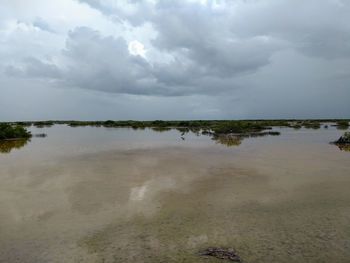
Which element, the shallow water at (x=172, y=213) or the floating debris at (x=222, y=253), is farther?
the shallow water at (x=172, y=213)

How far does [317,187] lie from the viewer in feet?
35.5

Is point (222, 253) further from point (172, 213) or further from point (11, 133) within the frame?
point (11, 133)

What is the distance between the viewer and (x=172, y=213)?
8.18 m

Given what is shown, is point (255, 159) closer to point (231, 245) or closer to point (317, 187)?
point (317, 187)

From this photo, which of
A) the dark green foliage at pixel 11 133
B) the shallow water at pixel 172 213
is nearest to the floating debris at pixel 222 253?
the shallow water at pixel 172 213

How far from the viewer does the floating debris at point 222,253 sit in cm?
560

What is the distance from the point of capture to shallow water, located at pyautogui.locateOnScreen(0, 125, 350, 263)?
602 centimetres

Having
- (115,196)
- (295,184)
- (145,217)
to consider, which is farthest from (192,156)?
(145,217)

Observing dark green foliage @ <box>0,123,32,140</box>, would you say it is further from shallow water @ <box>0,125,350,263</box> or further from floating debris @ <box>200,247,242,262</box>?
floating debris @ <box>200,247,242,262</box>

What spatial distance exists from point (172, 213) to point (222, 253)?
2580mm

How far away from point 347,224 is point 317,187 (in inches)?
144

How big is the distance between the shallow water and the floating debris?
0.15m

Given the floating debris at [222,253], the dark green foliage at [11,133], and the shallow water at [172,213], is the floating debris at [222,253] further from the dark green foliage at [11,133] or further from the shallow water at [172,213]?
the dark green foliage at [11,133]

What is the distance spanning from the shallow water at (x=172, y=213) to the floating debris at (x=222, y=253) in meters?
0.15
